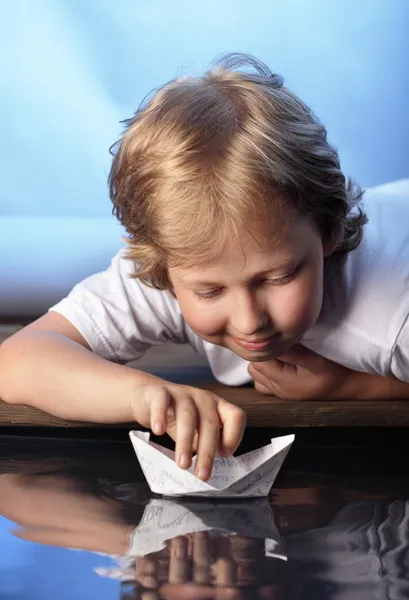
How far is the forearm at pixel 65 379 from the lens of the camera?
3.39ft

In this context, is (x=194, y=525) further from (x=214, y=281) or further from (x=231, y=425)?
(x=214, y=281)

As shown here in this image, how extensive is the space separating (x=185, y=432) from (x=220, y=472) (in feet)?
0.38

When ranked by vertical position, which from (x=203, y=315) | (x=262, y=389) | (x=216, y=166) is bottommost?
(x=262, y=389)

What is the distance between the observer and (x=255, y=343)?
0.99m

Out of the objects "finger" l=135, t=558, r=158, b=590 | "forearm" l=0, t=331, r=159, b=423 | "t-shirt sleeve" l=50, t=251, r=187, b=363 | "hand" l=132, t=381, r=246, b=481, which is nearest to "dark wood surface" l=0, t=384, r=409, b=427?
"forearm" l=0, t=331, r=159, b=423

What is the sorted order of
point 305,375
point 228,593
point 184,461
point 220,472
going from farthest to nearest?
point 305,375, point 220,472, point 184,461, point 228,593

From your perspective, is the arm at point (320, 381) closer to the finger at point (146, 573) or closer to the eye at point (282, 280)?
the eye at point (282, 280)

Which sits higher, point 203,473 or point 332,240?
point 332,240

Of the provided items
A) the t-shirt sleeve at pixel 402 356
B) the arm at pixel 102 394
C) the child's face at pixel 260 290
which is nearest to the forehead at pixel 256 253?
the child's face at pixel 260 290

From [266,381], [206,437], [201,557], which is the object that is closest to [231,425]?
[206,437]

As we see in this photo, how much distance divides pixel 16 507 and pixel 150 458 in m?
0.14

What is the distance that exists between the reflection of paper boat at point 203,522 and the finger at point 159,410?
86mm

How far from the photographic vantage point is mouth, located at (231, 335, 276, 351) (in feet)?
3.24

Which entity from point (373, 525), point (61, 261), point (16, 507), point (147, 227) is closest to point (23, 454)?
point (16, 507)
